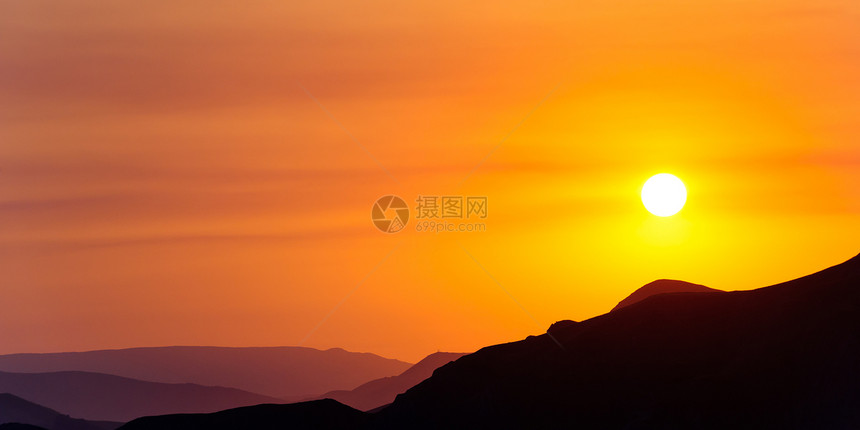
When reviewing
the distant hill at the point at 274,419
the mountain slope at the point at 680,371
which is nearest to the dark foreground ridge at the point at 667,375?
the mountain slope at the point at 680,371

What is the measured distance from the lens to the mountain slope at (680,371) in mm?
122500

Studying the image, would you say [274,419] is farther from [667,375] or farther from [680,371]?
[680,371]

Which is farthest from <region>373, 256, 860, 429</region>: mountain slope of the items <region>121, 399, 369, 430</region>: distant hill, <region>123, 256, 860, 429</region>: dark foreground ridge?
<region>121, 399, 369, 430</region>: distant hill

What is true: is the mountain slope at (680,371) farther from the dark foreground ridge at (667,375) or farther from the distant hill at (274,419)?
the distant hill at (274,419)

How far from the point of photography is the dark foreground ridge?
123 m

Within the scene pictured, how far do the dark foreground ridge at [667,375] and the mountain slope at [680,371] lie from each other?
16cm

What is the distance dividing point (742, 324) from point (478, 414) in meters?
35.1

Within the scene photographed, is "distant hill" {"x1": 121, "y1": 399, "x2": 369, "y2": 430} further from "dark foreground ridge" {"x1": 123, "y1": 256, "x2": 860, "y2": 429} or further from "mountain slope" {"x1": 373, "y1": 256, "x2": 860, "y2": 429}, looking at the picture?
"mountain slope" {"x1": 373, "y1": 256, "x2": 860, "y2": 429}

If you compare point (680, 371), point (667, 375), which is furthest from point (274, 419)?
point (680, 371)

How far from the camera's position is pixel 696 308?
152m

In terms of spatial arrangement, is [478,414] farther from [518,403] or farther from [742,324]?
[742,324]

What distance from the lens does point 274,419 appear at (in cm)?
16838

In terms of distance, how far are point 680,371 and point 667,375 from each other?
1660mm

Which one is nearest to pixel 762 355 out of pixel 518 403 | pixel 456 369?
pixel 518 403
